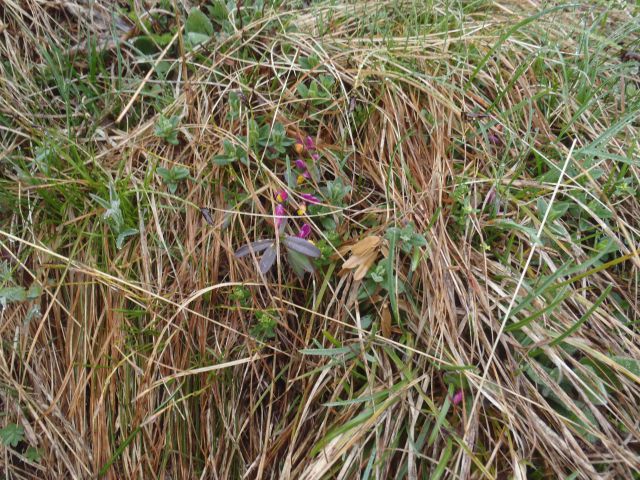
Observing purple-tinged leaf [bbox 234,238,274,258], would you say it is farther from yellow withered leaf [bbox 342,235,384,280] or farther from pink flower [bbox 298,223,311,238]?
yellow withered leaf [bbox 342,235,384,280]

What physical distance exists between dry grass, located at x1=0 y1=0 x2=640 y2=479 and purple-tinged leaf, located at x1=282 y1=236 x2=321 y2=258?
0.07 meters

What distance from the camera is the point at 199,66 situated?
A: 180cm

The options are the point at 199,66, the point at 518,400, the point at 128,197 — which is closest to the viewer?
the point at 518,400

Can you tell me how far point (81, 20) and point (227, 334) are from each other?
1.29 metres

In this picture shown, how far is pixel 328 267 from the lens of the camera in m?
1.50

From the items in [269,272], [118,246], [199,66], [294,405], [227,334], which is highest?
[199,66]

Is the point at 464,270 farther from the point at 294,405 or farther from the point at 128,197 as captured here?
the point at 128,197

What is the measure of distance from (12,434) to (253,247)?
33.8 inches

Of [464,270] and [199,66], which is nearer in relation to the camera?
[464,270]

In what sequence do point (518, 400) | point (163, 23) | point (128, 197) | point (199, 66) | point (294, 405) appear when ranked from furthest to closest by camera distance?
1. point (163, 23)
2. point (199, 66)
3. point (128, 197)
4. point (294, 405)
5. point (518, 400)

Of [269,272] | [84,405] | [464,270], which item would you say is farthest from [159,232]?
[464,270]

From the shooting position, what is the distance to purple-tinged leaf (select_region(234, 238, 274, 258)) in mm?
1461

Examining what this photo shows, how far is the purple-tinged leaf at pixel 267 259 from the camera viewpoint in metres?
1.43

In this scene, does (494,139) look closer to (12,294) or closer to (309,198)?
(309,198)
